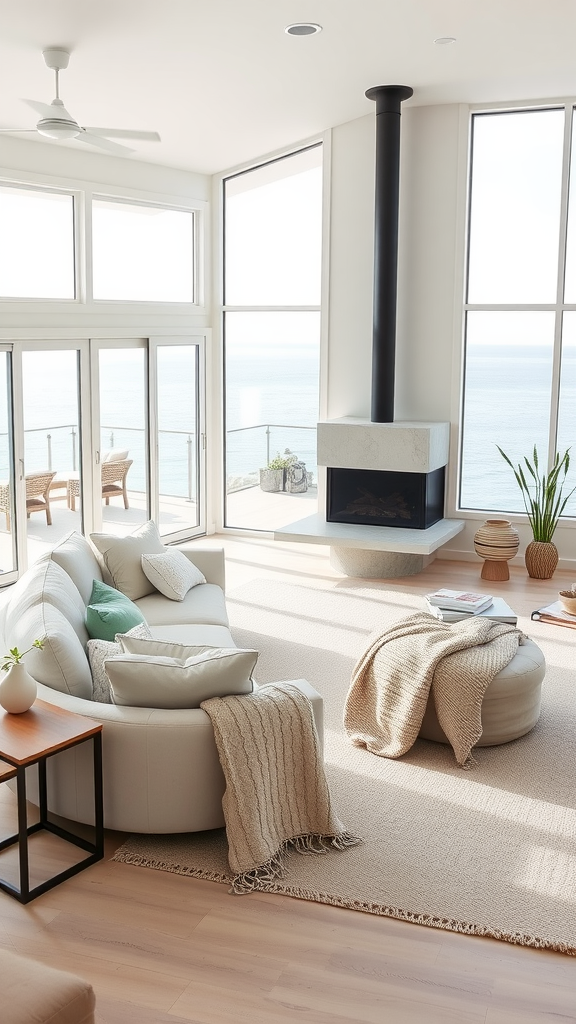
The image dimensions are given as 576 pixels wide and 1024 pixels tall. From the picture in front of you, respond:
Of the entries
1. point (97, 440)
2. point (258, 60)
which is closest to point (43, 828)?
point (97, 440)

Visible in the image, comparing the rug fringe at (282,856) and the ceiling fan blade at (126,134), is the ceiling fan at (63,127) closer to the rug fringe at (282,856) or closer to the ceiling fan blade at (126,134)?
the ceiling fan blade at (126,134)

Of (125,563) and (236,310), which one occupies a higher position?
(236,310)

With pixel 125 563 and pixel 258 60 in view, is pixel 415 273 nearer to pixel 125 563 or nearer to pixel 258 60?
pixel 258 60

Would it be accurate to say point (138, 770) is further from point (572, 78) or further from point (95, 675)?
point (572, 78)

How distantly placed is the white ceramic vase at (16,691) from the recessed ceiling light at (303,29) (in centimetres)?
417

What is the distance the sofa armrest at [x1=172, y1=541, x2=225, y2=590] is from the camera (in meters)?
6.02

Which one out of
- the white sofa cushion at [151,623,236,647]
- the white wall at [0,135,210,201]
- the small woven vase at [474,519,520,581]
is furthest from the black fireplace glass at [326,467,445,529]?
the white sofa cushion at [151,623,236,647]

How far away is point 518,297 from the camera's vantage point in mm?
8109

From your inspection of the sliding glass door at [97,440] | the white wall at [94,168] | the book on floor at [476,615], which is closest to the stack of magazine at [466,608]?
the book on floor at [476,615]

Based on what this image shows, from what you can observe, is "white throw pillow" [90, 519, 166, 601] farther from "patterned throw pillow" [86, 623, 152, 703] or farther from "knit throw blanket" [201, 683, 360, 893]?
"knit throw blanket" [201, 683, 360, 893]

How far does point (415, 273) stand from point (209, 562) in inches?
140

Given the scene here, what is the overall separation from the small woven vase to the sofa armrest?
2.57 m

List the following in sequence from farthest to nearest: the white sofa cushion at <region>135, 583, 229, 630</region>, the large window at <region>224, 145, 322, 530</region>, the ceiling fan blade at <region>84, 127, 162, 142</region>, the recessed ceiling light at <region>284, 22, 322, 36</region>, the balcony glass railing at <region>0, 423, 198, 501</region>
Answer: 1. the large window at <region>224, 145, 322, 530</region>
2. the balcony glass railing at <region>0, 423, 198, 501</region>
3. the recessed ceiling light at <region>284, 22, 322, 36</region>
4. the ceiling fan blade at <region>84, 127, 162, 142</region>
5. the white sofa cushion at <region>135, 583, 229, 630</region>

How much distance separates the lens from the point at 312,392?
8.97 meters
